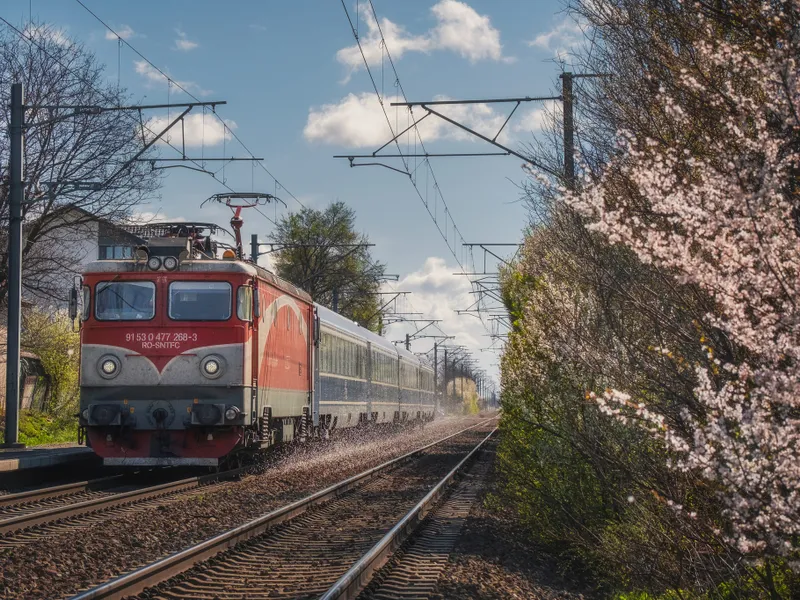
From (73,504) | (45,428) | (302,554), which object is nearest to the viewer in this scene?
(302,554)

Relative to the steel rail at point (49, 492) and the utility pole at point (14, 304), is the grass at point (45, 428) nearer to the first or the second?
the utility pole at point (14, 304)

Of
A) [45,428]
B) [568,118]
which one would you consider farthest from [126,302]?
[45,428]

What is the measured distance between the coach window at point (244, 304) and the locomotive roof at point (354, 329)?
21.8ft

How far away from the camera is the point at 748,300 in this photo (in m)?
4.53

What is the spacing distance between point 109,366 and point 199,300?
65.2 inches

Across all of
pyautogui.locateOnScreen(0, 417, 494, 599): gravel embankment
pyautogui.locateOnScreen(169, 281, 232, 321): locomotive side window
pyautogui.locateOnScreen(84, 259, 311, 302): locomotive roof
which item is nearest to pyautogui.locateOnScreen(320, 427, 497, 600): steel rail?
pyautogui.locateOnScreen(0, 417, 494, 599): gravel embankment

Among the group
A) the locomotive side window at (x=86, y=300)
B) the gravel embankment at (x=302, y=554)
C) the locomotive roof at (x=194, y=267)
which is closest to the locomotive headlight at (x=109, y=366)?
the locomotive side window at (x=86, y=300)

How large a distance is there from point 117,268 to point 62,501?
416cm

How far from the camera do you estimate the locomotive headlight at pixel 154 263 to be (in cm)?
1562

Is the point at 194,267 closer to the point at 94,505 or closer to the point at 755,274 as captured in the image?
the point at 94,505

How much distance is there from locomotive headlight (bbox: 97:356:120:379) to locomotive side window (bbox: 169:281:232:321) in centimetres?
106

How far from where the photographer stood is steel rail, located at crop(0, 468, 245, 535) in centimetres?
1056

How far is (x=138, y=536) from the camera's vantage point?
1009cm

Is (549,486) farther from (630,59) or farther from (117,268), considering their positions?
(117,268)
